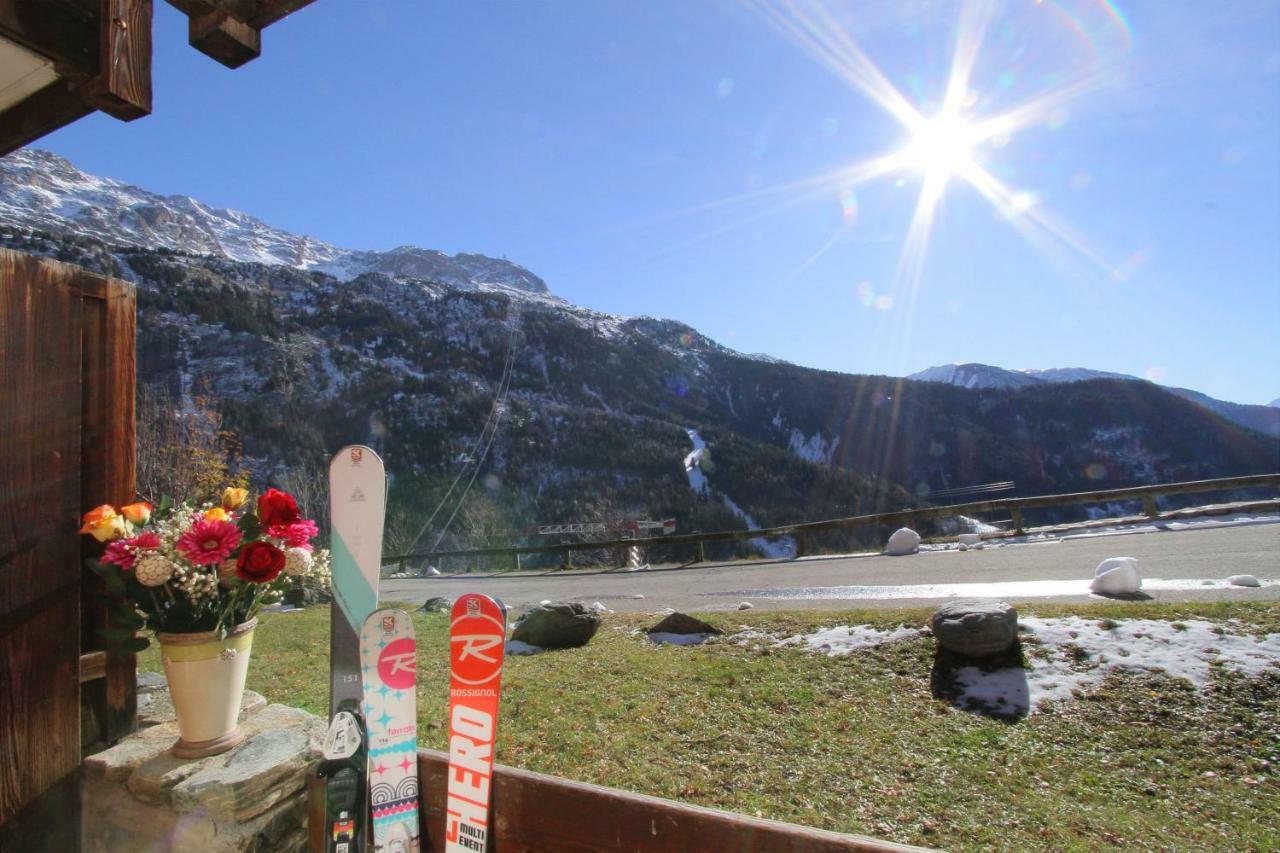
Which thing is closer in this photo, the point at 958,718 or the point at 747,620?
the point at 958,718

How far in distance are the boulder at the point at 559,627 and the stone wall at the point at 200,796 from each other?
4.12 metres

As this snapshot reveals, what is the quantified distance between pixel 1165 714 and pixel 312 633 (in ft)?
26.5

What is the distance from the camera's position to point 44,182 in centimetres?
15175

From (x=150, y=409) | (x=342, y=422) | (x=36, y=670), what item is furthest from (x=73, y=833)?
(x=342, y=422)

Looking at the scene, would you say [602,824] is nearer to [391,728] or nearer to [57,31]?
[391,728]

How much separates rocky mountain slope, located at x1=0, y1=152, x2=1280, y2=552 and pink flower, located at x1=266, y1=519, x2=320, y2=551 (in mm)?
21507

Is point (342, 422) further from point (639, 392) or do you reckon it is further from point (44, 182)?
point (44, 182)

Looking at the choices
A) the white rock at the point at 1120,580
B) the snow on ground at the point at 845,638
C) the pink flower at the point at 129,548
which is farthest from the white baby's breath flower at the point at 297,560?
the white rock at the point at 1120,580

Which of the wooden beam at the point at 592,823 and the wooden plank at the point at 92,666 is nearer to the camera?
the wooden beam at the point at 592,823

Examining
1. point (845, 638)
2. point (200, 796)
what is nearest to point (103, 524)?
point (200, 796)

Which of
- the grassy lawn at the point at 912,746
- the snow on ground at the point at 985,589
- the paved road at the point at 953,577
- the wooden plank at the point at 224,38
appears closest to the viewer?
the wooden plank at the point at 224,38

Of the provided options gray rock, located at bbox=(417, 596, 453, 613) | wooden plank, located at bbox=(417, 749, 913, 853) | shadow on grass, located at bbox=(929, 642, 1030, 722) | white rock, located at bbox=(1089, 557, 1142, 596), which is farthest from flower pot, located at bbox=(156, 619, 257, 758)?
gray rock, located at bbox=(417, 596, 453, 613)

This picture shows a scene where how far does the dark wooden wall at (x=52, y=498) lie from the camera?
81.6 inches

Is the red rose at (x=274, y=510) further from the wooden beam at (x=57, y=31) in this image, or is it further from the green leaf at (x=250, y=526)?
A: the wooden beam at (x=57, y=31)
